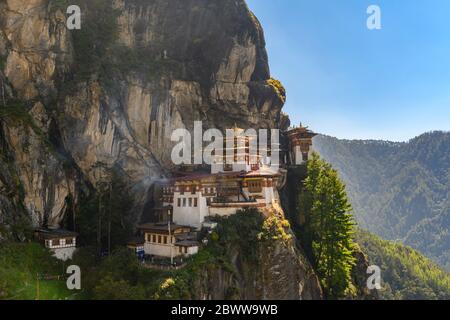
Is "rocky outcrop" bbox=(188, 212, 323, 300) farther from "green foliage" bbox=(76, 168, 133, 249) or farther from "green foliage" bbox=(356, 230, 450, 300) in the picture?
"green foliage" bbox=(356, 230, 450, 300)

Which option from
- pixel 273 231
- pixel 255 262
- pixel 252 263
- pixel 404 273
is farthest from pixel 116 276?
pixel 404 273

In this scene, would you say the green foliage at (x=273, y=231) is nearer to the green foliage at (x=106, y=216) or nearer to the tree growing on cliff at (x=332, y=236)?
the tree growing on cliff at (x=332, y=236)

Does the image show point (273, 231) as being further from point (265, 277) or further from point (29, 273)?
point (29, 273)

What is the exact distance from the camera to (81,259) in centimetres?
4194

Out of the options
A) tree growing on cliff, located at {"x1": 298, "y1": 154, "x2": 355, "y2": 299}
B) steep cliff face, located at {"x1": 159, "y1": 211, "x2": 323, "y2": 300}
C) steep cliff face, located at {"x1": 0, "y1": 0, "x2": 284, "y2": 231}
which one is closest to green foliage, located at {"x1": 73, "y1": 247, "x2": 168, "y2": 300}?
steep cliff face, located at {"x1": 159, "y1": 211, "x2": 323, "y2": 300}

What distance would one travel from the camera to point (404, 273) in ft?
446

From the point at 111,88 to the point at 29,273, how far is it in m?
24.5

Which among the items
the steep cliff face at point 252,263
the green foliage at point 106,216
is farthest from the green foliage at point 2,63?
the steep cliff face at point 252,263

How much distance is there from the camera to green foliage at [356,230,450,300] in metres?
126

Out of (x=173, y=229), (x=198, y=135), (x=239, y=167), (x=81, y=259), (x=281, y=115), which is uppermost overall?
(x=281, y=115)

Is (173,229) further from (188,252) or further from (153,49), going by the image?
(153,49)
